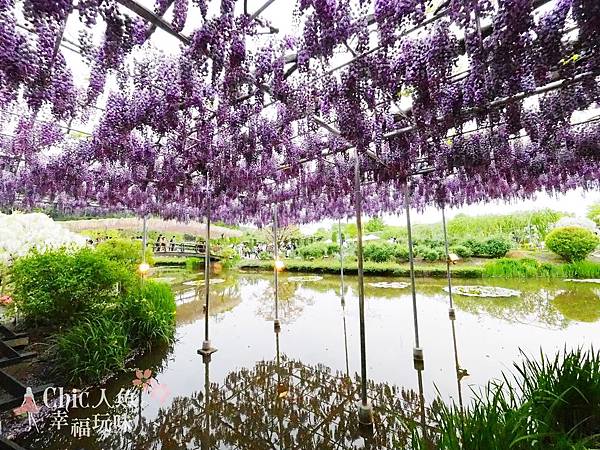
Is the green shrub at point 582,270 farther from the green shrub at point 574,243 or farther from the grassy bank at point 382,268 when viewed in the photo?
the grassy bank at point 382,268

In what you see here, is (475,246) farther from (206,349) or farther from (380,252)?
(206,349)

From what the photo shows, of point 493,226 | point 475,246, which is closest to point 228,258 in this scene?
point 475,246

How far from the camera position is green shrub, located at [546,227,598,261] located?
38.9 feet

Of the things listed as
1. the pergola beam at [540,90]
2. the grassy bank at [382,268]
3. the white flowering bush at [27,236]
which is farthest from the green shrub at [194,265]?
the pergola beam at [540,90]

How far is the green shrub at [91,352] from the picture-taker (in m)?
3.50

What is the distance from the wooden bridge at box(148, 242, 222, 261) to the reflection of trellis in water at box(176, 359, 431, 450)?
13596mm

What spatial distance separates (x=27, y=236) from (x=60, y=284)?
1.66 meters

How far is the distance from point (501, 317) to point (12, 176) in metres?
10.6

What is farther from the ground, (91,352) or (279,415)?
(91,352)

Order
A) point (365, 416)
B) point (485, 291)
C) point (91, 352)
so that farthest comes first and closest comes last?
1. point (485, 291)
2. point (91, 352)
3. point (365, 416)

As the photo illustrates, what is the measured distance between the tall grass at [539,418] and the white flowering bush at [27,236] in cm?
610

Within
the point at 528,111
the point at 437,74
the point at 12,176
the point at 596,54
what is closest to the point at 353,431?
the point at 437,74

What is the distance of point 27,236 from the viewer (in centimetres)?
508

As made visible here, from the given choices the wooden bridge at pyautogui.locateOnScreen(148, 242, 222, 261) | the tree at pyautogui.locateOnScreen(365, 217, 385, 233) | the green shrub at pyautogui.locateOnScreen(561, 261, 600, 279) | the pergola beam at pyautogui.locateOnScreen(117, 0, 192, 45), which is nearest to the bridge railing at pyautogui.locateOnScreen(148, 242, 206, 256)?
the wooden bridge at pyautogui.locateOnScreen(148, 242, 222, 261)
